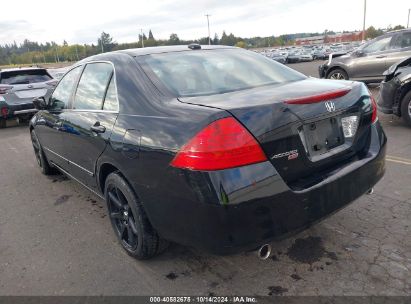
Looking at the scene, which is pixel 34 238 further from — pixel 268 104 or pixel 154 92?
pixel 268 104

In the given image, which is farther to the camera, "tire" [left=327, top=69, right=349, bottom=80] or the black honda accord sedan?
"tire" [left=327, top=69, right=349, bottom=80]

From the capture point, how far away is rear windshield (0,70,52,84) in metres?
10.2

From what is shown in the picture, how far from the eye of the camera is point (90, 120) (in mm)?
3324

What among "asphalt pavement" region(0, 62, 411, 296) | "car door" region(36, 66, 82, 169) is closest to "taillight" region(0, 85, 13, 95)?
"car door" region(36, 66, 82, 169)

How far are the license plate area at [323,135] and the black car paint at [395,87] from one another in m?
4.41

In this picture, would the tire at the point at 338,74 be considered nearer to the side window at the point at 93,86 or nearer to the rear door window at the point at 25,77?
the rear door window at the point at 25,77

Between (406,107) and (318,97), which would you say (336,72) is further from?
(318,97)

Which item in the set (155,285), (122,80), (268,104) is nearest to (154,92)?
(122,80)

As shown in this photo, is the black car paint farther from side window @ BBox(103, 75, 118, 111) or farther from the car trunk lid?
side window @ BBox(103, 75, 118, 111)

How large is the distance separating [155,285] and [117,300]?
280 millimetres

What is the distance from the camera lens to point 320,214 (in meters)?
2.46

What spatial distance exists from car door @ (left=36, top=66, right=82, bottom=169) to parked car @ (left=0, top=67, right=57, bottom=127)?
556 cm

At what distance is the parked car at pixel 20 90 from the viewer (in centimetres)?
978

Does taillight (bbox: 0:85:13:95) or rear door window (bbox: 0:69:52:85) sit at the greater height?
rear door window (bbox: 0:69:52:85)
